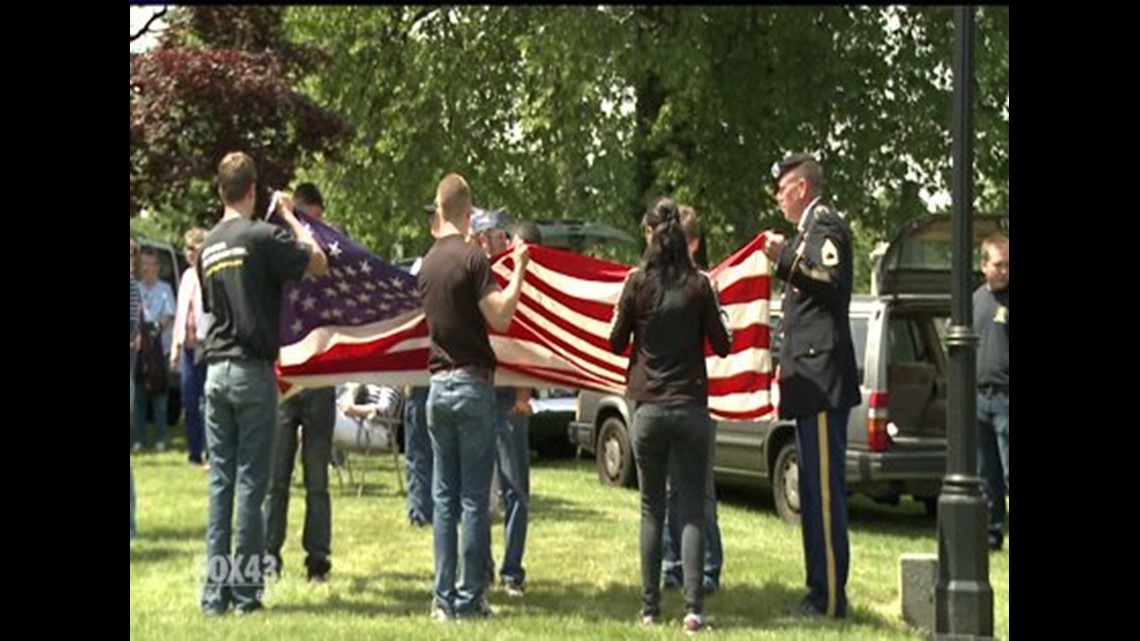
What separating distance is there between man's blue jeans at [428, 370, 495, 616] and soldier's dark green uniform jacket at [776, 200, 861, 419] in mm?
1657

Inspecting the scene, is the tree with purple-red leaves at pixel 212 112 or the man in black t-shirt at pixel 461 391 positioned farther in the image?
the tree with purple-red leaves at pixel 212 112

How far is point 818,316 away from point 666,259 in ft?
3.11

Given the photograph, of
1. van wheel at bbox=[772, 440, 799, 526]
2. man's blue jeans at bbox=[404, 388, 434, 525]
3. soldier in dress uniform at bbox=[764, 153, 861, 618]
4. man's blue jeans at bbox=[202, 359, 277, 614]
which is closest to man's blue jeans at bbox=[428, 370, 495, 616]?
man's blue jeans at bbox=[202, 359, 277, 614]

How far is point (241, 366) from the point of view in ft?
27.5

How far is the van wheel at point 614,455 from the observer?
53.4 ft

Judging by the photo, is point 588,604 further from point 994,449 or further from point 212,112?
point 212,112

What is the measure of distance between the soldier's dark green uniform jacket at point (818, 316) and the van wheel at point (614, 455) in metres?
7.45

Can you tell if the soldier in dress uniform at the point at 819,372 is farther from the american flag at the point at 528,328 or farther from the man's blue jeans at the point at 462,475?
the man's blue jeans at the point at 462,475

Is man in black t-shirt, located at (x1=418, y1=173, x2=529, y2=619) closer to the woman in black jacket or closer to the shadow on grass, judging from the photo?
the shadow on grass

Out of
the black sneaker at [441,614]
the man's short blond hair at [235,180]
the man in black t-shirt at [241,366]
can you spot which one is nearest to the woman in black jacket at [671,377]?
the black sneaker at [441,614]

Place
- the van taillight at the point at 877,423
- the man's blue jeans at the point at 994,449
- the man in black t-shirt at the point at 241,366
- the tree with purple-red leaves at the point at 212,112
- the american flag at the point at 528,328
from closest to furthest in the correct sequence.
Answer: the man in black t-shirt at the point at 241,366 < the american flag at the point at 528,328 < the man's blue jeans at the point at 994,449 < the van taillight at the point at 877,423 < the tree with purple-red leaves at the point at 212,112
